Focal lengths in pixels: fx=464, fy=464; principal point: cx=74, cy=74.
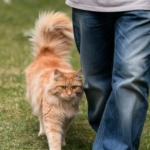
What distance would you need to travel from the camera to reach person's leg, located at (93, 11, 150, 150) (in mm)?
3104

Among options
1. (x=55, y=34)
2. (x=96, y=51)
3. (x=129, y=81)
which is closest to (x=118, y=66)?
(x=129, y=81)

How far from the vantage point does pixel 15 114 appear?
505 centimetres

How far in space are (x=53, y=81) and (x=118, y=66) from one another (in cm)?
102

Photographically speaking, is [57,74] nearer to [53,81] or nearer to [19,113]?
[53,81]

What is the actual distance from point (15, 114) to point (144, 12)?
2.40 meters

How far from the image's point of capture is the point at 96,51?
3.49 m

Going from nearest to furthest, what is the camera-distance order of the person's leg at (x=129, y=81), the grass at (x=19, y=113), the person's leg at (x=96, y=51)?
the person's leg at (x=129, y=81) < the person's leg at (x=96, y=51) < the grass at (x=19, y=113)

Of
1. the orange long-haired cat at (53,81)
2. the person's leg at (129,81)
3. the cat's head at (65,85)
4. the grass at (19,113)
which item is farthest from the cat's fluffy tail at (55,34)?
→ the person's leg at (129,81)

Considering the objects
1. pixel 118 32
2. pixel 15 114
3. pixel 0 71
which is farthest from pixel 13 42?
pixel 118 32

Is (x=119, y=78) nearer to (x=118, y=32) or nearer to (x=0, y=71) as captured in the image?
(x=118, y=32)

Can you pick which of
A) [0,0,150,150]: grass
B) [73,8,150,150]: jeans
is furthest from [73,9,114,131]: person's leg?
[0,0,150,150]: grass

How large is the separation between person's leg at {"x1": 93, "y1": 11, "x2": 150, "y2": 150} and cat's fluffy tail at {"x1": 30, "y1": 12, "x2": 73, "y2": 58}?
176 cm

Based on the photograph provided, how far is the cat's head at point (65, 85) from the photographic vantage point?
3998 millimetres

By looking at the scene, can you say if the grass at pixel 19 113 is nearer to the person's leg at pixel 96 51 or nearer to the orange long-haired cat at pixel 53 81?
the orange long-haired cat at pixel 53 81
